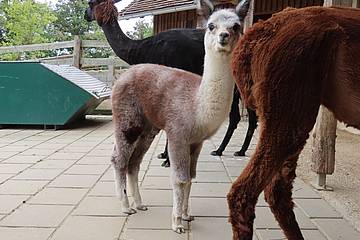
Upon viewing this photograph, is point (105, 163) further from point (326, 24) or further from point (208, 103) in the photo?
point (326, 24)

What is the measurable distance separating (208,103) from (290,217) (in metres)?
0.87

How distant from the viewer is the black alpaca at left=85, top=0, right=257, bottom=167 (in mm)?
4516

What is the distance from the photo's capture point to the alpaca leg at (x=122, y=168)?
3.18 meters

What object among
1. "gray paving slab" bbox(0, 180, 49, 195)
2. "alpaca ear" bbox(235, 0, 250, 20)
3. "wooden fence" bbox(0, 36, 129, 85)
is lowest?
"gray paving slab" bbox(0, 180, 49, 195)

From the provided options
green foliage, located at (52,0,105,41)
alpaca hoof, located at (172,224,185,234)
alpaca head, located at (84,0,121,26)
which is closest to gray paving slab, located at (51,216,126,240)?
alpaca hoof, located at (172,224,185,234)

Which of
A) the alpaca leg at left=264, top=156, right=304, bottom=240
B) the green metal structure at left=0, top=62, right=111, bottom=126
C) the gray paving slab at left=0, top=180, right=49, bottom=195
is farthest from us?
the green metal structure at left=0, top=62, right=111, bottom=126

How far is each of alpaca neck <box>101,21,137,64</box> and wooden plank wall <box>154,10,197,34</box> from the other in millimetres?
7055

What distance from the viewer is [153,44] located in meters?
4.68

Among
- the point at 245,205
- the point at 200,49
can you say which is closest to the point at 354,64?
the point at 245,205

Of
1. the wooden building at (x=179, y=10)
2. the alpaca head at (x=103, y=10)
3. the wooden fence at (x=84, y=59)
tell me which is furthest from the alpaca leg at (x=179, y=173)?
the wooden fence at (x=84, y=59)

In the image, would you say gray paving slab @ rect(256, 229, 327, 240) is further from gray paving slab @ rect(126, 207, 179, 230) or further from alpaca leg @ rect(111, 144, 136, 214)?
alpaca leg @ rect(111, 144, 136, 214)

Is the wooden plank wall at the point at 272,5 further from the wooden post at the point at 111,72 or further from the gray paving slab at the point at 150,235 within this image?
the gray paving slab at the point at 150,235

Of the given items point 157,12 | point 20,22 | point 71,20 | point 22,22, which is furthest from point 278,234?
point 71,20

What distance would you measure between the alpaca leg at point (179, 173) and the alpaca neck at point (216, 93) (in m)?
0.21
